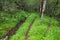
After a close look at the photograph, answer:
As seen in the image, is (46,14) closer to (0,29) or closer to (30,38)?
(0,29)

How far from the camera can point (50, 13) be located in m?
66.3

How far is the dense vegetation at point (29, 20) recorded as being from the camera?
35.1 m

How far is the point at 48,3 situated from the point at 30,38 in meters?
34.3

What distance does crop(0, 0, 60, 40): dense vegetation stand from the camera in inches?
1381

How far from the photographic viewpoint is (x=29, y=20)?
51438 millimetres

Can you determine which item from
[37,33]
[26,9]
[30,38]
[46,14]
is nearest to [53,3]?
[46,14]

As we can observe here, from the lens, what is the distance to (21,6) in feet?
239

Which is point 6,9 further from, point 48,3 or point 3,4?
point 48,3

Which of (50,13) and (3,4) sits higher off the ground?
(3,4)

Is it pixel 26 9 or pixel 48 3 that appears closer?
pixel 48 3

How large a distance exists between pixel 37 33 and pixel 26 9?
38.6m

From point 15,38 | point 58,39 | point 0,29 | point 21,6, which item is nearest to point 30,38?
point 15,38

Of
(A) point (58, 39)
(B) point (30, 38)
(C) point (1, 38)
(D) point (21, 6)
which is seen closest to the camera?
(A) point (58, 39)

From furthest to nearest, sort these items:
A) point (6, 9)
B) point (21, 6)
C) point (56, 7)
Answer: point (21, 6), point (56, 7), point (6, 9)
